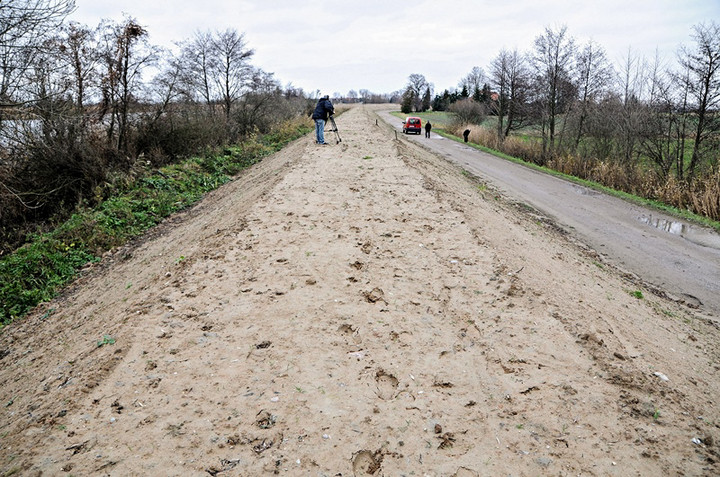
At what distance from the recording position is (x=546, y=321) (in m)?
4.39

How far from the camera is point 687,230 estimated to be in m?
10.1

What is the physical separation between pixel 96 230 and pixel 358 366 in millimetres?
7747

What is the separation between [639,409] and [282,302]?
3484 millimetres

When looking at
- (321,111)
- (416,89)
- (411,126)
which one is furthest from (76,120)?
(416,89)

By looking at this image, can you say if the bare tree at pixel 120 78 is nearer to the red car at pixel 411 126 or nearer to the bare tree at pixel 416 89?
the red car at pixel 411 126

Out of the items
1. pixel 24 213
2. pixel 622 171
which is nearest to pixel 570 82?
pixel 622 171

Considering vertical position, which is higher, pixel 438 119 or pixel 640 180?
pixel 438 119

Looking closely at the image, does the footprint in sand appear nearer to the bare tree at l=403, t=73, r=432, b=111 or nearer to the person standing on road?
the person standing on road

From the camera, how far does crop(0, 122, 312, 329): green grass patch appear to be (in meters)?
6.84

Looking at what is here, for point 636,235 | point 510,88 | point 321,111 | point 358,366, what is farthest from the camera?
point 510,88

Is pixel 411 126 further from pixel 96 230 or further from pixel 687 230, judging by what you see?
pixel 96 230

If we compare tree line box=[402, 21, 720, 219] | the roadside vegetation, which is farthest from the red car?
the roadside vegetation

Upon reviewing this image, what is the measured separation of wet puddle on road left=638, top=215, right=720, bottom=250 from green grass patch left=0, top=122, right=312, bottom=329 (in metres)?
12.6

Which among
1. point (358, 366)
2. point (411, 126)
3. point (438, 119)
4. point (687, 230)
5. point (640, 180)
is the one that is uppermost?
point (438, 119)
